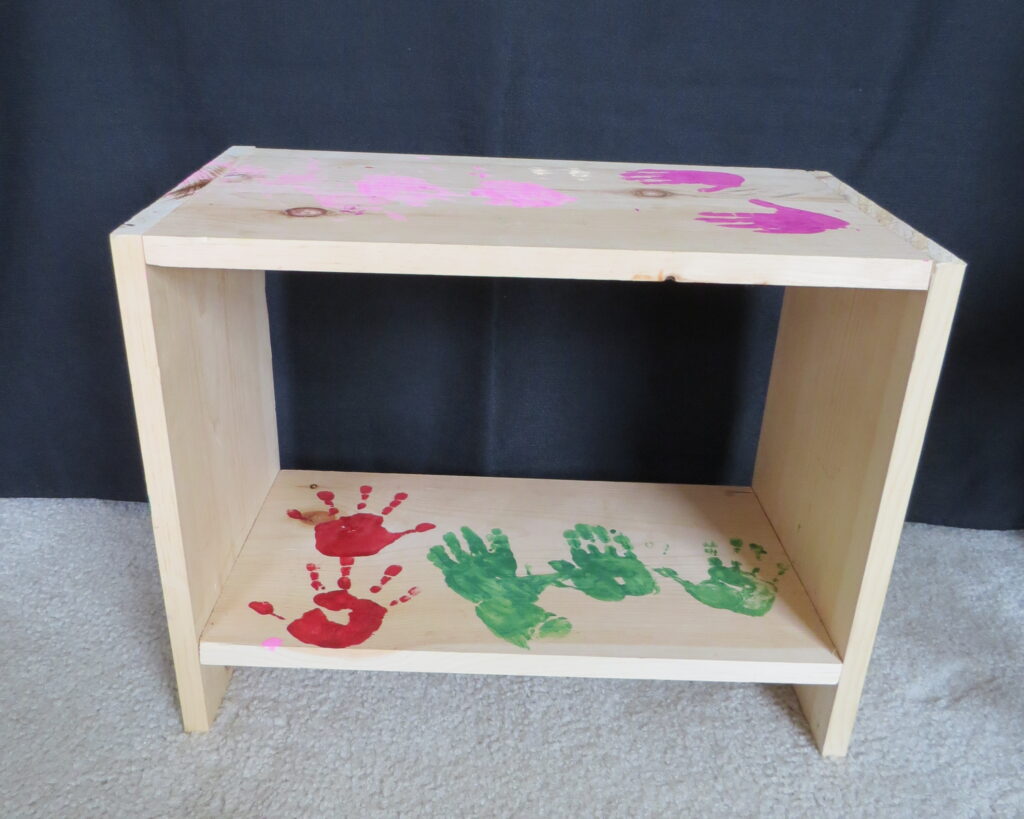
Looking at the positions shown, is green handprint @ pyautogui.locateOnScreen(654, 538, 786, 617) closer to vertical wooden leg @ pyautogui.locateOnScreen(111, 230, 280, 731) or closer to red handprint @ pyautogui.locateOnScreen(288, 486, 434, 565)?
red handprint @ pyautogui.locateOnScreen(288, 486, 434, 565)

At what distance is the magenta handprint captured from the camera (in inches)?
30.5

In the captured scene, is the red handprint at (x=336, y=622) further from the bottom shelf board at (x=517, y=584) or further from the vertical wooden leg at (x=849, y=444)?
the vertical wooden leg at (x=849, y=444)

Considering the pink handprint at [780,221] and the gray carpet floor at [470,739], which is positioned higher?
the pink handprint at [780,221]

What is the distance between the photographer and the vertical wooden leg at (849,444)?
1.99 ft

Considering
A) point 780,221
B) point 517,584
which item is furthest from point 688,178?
point 517,584

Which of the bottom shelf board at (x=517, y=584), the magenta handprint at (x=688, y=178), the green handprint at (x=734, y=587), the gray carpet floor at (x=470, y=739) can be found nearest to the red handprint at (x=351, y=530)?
the bottom shelf board at (x=517, y=584)

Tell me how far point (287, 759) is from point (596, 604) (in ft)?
0.92

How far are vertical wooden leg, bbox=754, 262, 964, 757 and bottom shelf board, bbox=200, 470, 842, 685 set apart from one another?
4cm

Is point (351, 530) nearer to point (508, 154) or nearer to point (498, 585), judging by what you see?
point (498, 585)

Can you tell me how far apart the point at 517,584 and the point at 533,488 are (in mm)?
174

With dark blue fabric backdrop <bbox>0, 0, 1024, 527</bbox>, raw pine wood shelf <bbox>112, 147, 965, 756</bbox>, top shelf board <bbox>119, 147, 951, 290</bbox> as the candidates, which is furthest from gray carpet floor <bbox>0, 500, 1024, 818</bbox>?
top shelf board <bbox>119, 147, 951, 290</bbox>

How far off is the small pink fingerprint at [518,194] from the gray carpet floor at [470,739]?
43 centimetres

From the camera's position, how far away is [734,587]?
2.52 feet

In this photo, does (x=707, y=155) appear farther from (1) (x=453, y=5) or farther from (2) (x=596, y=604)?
(2) (x=596, y=604)
